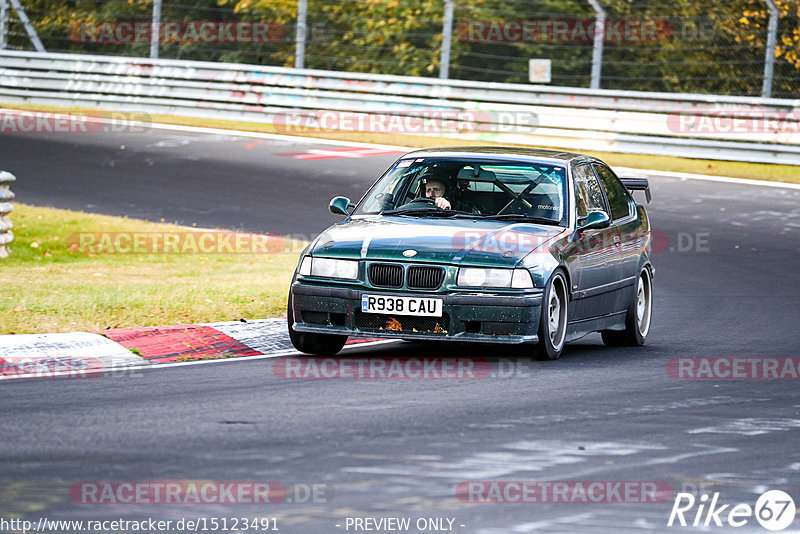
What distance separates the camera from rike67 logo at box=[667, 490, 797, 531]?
17.9 ft

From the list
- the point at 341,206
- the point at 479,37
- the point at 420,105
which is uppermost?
the point at 479,37

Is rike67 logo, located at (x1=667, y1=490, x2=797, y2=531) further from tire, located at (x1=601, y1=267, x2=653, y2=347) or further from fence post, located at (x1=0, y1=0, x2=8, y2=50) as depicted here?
fence post, located at (x1=0, y1=0, x2=8, y2=50)

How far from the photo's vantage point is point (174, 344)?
986 cm

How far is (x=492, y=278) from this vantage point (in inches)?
357

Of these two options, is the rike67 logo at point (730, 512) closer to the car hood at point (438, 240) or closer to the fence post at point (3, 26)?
the car hood at point (438, 240)

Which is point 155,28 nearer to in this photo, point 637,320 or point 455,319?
point 637,320

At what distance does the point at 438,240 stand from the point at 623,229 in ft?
7.61

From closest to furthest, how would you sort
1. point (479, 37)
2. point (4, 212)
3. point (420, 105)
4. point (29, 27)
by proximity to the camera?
1. point (4, 212)
2. point (420, 105)
3. point (29, 27)
4. point (479, 37)

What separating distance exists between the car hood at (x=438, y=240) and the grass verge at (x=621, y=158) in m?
13.1

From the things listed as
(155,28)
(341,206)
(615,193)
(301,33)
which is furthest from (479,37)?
(341,206)

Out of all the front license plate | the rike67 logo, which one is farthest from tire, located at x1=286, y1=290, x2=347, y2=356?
the rike67 logo

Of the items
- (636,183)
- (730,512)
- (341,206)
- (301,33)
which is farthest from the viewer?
(301,33)

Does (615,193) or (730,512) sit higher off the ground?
(615,193)

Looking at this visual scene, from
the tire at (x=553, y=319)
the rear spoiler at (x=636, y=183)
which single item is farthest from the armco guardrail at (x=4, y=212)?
the tire at (x=553, y=319)
